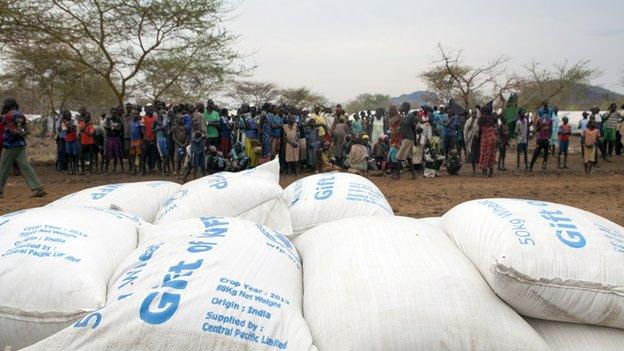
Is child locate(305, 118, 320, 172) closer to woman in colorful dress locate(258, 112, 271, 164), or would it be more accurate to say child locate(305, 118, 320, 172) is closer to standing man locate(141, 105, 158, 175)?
woman in colorful dress locate(258, 112, 271, 164)

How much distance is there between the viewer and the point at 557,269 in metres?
1.74

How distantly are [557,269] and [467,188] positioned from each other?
6.63 metres

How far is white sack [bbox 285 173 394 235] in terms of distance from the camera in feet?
8.96

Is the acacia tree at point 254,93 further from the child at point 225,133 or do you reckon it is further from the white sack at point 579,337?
the white sack at point 579,337

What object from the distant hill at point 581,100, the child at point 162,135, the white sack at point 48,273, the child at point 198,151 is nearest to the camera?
the white sack at point 48,273

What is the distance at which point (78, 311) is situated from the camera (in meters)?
1.71

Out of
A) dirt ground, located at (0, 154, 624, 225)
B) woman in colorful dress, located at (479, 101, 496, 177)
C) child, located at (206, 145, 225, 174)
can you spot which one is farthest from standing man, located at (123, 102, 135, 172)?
woman in colorful dress, located at (479, 101, 496, 177)

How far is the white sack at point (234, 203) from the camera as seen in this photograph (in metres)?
2.58

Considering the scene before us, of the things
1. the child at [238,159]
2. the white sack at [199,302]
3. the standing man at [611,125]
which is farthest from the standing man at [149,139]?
the standing man at [611,125]

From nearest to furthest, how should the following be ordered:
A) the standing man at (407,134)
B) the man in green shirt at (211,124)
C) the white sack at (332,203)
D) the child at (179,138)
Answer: the white sack at (332,203), the standing man at (407,134), the child at (179,138), the man in green shirt at (211,124)

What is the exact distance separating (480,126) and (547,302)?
8.09 meters

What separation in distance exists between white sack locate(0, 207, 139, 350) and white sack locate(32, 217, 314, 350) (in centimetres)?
12

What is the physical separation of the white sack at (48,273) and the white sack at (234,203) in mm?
528

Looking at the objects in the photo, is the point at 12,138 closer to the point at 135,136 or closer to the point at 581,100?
the point at 135,136
